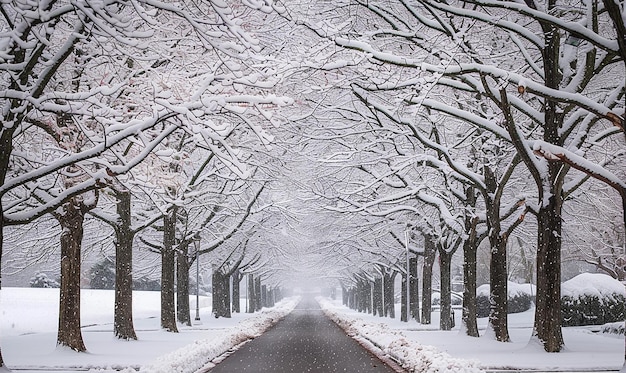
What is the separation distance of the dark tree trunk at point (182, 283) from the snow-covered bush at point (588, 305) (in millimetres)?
17898

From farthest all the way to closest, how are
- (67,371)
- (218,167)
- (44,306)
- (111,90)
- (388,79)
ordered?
(44,306) → (218,167) → (388,79) → (67,371) → (111,90)

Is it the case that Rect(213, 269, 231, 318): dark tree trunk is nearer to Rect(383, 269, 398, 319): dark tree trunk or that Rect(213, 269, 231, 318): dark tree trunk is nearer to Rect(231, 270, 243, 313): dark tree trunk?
Rect(383, 269, 398, 319): dark tree trunk

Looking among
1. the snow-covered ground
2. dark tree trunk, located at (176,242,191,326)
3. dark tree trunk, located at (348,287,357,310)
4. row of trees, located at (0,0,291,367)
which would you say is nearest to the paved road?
the snow-covered ground

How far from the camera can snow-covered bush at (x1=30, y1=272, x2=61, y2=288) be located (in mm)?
66512

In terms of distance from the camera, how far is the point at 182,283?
32344 millimetres

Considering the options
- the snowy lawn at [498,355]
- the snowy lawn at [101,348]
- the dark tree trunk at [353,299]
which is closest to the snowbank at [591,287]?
the snowy lawn at [498,355]

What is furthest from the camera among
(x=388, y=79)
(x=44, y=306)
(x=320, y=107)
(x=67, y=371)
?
(x=44, y=306)

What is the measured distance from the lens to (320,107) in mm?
21547

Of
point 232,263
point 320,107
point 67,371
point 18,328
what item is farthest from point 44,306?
point 67,371

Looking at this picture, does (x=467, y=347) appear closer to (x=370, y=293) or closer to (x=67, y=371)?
(x=67, y=371)

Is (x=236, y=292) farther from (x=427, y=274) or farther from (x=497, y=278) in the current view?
(x=497, y=278)

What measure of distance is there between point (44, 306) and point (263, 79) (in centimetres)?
3124

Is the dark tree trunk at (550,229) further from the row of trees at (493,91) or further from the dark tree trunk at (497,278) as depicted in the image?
the dark tree trunk at (497,278)

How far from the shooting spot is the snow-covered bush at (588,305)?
3284 cm
